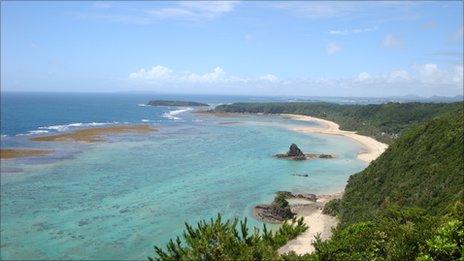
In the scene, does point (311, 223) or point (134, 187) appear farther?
point (134, 187)

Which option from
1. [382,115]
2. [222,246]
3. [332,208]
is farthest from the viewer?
[382,115]

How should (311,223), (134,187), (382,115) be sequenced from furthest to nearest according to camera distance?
(382,115) → (134,187) → (311,223)

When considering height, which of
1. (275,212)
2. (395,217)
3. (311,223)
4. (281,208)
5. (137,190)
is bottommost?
(311,223)

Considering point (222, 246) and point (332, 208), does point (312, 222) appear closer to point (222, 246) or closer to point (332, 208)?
point (332, 208)

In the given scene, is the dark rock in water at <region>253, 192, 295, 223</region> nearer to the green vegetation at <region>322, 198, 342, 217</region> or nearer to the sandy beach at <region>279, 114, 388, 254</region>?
the sandy beach at <region>279, 114, 388, 254</region>

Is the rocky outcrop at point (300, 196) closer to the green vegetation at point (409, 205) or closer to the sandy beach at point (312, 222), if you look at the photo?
the sandy beach at point (312, 222)

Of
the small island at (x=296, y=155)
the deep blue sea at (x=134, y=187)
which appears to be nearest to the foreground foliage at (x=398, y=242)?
the deep blue sea at (x=134, y=187)

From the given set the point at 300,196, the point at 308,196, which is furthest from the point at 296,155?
the point at 300,196
